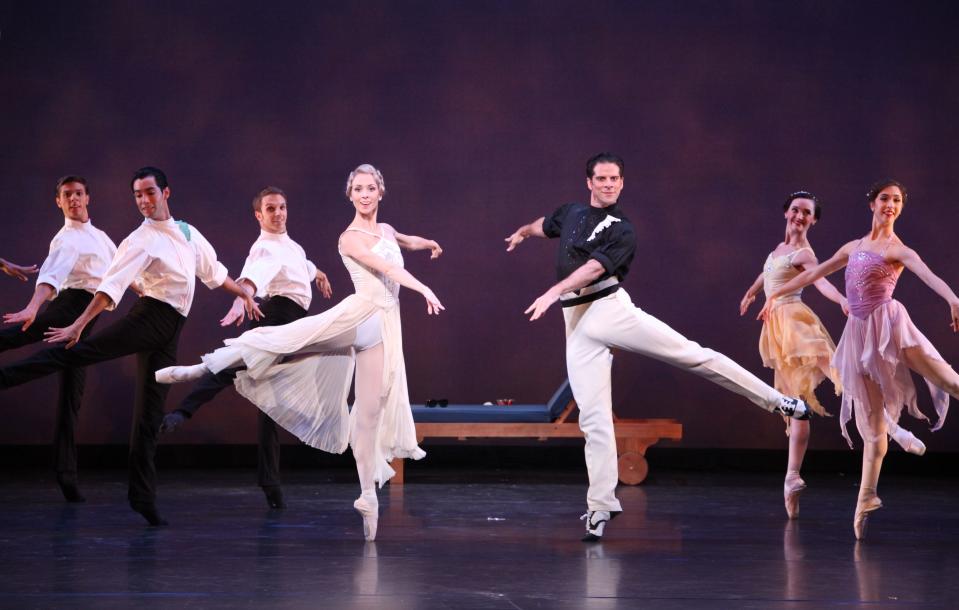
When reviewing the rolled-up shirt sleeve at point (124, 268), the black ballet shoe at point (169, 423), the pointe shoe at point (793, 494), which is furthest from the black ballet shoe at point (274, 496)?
the pointe shoe at point (793, 494)

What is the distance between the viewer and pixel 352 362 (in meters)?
5.04

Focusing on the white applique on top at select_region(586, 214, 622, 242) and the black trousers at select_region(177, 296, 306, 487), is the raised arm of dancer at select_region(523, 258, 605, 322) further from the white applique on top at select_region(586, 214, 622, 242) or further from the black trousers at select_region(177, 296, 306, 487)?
the black trousers at select_region(177, 296, 306, 487)

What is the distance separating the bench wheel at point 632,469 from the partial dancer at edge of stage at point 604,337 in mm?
2892

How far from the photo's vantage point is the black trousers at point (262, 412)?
5.32 meters

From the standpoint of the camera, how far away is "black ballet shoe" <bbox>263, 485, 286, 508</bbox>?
5711 millimetres

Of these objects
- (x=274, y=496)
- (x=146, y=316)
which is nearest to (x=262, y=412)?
(x=274, y=496)

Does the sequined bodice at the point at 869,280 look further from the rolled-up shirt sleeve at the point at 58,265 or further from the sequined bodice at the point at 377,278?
the rolled-up shirt sleeve at the point at 58,265

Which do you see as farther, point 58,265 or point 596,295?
point 58,265

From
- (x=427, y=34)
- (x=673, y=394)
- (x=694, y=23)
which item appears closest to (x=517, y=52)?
(x=427, y=34)

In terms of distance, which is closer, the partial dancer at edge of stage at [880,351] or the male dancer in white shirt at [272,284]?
the partial dancer at edge of stage at [880,351]

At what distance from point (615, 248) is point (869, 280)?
1146mm

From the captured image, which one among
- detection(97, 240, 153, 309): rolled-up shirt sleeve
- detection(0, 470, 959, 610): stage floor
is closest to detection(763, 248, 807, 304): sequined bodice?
detection(0, 470, 959, 610): stage floor

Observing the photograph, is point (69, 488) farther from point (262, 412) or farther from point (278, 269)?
point (278, 269)

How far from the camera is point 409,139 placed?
8.51 meters
